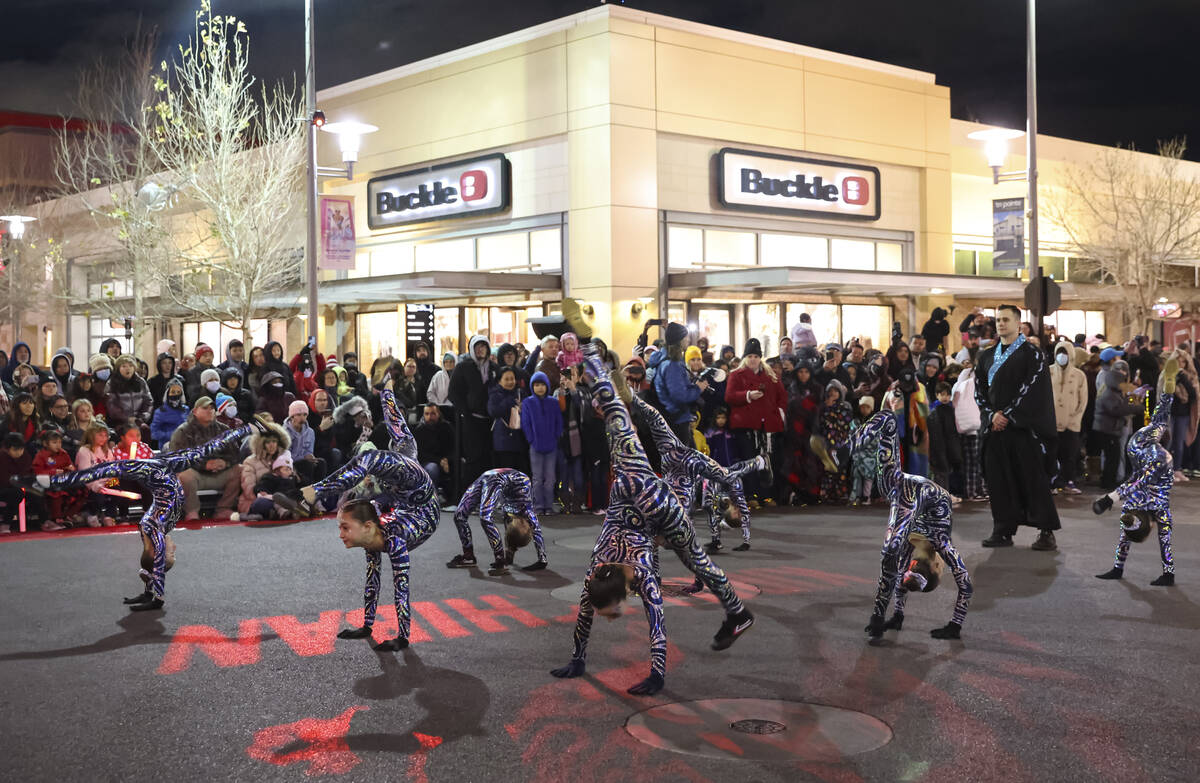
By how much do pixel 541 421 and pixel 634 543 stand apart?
7.41m

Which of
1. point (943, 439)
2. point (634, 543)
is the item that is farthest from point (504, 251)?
point (634, 543)

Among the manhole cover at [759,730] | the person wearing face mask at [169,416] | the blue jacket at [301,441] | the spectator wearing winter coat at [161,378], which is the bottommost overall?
the manhole cover at [759,730]

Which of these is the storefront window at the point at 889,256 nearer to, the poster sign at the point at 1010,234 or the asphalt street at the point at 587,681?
the poster sign at the point at 1010,234

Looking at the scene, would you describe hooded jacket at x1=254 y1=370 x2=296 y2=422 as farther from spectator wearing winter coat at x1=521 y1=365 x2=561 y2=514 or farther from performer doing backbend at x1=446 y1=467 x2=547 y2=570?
performer doing backbend at x1=446 y1=467 x2=547 y2=570

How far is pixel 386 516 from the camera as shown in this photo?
7.83 meters

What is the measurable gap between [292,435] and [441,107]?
1527cm

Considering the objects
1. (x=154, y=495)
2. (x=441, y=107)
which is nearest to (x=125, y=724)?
(x=154, y=495)

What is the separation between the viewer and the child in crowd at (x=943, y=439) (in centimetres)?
1496

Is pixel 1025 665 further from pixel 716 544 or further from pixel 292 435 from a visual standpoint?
pixel 292 435

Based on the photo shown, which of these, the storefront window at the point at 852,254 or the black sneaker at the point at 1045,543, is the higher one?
the storefront window at the point at 852,254

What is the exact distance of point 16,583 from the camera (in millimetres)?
9930

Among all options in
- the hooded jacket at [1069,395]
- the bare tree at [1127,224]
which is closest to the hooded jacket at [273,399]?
the hooded jacket at [1069,395]

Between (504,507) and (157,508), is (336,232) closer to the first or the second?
(504,507)

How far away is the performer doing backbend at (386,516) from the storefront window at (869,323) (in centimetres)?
2110
